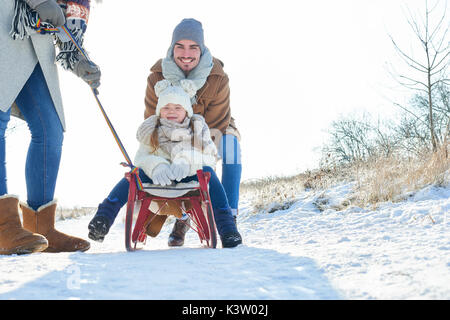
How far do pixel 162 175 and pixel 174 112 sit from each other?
1.78 ft

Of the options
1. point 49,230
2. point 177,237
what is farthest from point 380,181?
point 49,230

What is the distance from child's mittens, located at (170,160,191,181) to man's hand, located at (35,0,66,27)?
41.3 inches

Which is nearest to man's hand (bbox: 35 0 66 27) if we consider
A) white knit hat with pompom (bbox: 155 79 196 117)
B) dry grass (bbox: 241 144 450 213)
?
white knit hat with pompom (bbox: 155 79 196 117)

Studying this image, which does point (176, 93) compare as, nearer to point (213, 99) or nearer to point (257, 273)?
point (213, 99)

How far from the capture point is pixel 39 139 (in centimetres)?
231

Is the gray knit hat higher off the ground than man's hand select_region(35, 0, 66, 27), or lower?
higher

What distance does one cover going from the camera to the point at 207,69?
9.86ft

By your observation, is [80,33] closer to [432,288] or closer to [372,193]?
[432,288]

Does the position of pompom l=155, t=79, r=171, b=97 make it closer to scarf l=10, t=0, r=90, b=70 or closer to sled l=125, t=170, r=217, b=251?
scarf l=10, t=0, r=90, b=70

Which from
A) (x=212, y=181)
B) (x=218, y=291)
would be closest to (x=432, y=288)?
(x=218, y=291)

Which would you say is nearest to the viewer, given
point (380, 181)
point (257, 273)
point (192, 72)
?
point (257, 273)

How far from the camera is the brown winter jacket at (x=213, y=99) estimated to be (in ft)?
10.1

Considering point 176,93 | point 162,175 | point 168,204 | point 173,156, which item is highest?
point 176,93

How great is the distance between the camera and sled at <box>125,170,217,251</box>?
2256mm
